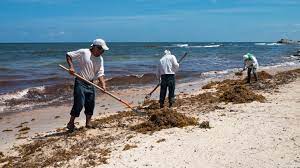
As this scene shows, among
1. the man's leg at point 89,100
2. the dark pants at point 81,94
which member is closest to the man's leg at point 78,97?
the dark pants at point 81,94

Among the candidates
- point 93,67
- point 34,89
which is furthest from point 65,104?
point 93,67

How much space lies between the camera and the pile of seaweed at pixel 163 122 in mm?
8430

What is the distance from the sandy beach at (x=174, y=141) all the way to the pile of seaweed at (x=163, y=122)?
137 millimetres

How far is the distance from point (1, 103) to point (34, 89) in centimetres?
286

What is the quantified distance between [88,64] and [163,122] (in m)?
1.79

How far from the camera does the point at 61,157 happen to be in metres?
7.04

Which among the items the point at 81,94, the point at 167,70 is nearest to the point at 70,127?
the point at 81,94

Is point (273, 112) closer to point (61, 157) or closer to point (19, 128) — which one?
point (61, 157)

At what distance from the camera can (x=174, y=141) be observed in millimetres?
7395

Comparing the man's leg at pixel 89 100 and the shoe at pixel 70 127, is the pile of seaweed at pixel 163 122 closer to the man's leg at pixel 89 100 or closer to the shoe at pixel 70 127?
the man's leg at pixel 89 100

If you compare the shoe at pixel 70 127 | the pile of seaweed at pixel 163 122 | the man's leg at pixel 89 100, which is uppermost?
the man's leg at pixel 89 100

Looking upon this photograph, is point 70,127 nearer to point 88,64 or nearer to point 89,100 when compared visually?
point 89,100

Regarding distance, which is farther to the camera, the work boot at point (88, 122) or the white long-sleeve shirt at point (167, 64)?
the white long-sleeve shirt at point (167, 64)

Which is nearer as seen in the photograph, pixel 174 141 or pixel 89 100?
pixel 174 141
